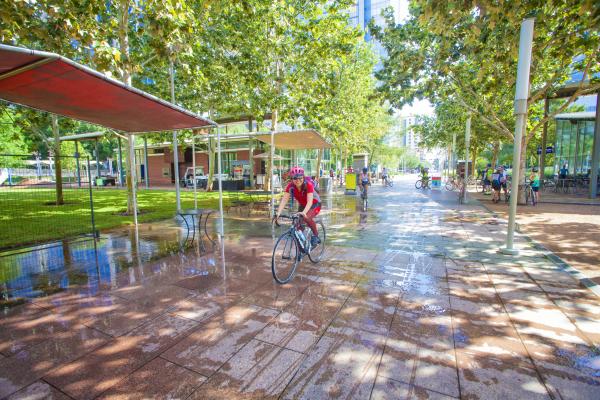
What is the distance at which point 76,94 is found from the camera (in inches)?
181

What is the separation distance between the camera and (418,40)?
1221 centimetres

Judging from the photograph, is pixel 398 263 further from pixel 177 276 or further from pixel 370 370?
pixel 177 276

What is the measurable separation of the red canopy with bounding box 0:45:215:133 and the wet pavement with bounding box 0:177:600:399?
2.84 meters

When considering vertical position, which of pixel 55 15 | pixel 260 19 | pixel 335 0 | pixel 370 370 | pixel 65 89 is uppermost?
pixel 335 0

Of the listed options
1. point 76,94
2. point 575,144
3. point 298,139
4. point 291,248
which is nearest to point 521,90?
point 291,248

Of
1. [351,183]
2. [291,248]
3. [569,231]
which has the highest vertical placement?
[351,183]

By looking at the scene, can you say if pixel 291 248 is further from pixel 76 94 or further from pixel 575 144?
pixel 575 144

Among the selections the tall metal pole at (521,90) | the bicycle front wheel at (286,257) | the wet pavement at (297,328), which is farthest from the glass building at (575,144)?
the bicycle front wheel at (286,257)

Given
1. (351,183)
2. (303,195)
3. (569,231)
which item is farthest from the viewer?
(351,183)

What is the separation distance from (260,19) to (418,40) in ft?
21.6

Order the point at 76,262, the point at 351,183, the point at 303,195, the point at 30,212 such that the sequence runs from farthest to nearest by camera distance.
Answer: the point at 351,183
the point at 30,212
the point at 76,262
the point at 303,195

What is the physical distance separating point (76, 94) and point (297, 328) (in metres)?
4.77

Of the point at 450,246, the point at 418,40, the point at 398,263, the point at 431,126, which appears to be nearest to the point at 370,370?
the point at 398,263

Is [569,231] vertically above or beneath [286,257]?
beneath
